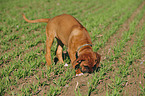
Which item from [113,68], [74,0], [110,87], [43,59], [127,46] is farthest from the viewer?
[74,0]

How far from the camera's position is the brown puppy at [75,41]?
2.65 m

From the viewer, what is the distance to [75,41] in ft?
9.97

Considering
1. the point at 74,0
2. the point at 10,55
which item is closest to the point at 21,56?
the point at 10,55

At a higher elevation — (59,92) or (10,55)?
(10,55)

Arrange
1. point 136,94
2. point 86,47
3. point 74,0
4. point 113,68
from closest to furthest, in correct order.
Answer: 1. point 136,94
2. point 86,47
3. point 113,68
4. point 74,0

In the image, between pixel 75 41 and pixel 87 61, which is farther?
pixel 75 41

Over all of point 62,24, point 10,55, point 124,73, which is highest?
point 62,24

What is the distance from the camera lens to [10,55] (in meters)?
3.78

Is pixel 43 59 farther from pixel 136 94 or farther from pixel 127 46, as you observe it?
pixel 127 46

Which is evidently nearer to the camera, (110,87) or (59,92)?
(59,92)

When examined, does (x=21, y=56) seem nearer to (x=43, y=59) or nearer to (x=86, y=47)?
(x=43, y=59)

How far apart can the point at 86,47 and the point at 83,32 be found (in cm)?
37

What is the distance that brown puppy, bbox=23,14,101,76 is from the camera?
2.65 m

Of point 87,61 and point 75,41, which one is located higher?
point 75,41
